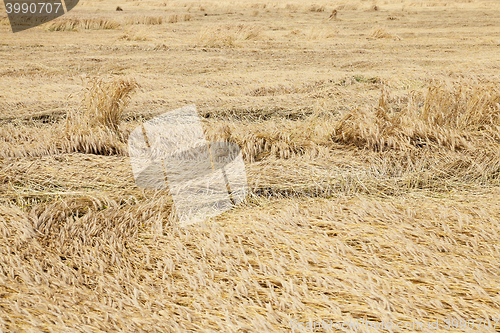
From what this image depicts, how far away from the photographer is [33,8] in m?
17.0

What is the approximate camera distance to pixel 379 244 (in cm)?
197

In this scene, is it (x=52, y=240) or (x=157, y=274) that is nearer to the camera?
(x=157, y=274)

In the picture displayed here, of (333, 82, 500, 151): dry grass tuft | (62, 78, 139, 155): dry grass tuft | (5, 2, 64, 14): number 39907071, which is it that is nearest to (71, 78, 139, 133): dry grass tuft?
(62, 78, 139, 155): dry grass tuft

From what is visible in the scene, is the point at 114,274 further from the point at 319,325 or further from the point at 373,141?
the point at 373,141

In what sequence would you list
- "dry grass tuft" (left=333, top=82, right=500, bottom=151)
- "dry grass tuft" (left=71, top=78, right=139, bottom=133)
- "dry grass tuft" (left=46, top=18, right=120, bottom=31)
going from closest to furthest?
"dry grass tuft" (left=333, top=82, right=500, bottom=151) < "dry grass tuft" (left=71, top=78, right=139, bottom=133) < "dry grass tuft" (left=46, top=18, right=120, bottom=31)

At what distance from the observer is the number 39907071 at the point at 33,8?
53.8 ft

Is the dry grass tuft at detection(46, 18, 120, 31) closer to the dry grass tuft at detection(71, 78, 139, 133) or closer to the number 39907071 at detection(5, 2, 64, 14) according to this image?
the number 39907071 at detection(5, 2, 64, 14)

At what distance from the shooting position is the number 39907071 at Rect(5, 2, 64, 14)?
1641 cm

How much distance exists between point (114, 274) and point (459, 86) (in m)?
3.42

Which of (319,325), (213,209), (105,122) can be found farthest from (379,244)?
(105,122)

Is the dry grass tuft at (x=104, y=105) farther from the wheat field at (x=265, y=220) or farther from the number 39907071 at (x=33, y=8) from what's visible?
the number 39907071 at (x=33, y=8)

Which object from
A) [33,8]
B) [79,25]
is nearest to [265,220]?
[79,25]

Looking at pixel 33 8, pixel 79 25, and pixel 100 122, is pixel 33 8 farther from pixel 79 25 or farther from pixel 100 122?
pixel 100 122

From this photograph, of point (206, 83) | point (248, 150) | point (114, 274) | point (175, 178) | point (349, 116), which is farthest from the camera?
point (206, 83)
